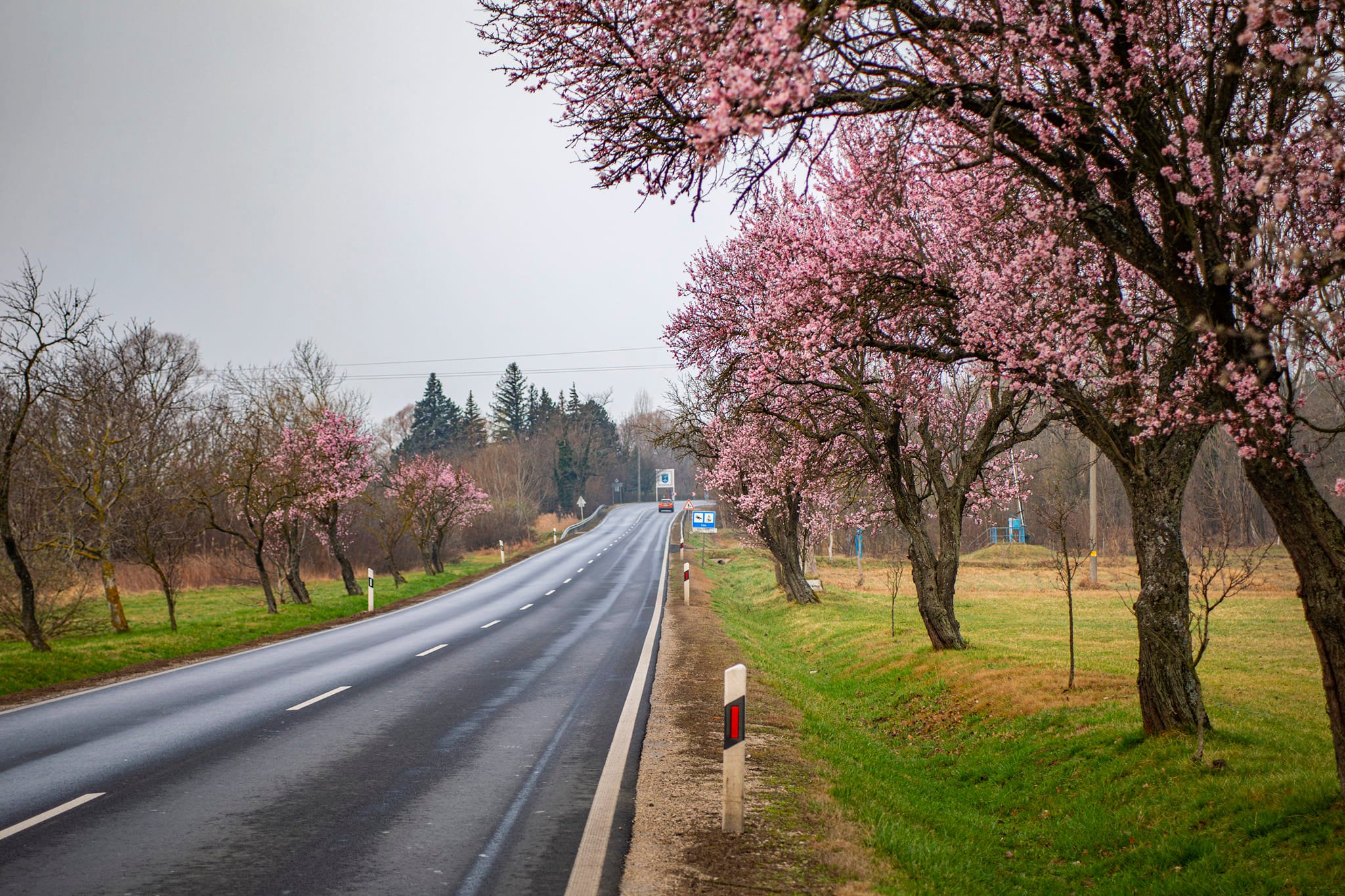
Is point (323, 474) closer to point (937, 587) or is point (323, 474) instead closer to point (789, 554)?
point (789, 554)

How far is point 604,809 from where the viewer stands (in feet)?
21.8

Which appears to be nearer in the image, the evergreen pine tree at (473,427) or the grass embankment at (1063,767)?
the grass embankment at (1063,767)

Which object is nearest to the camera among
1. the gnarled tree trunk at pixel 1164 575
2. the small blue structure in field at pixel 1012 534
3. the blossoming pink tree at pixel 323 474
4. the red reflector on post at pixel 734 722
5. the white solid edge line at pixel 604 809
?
the white solid edge line at pixel 604 809

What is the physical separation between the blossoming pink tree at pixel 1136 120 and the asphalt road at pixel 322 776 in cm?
475

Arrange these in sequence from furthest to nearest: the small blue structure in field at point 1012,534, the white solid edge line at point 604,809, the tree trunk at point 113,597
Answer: the small blue structure in field at point 1012,534, the tree trunk at point 113,597, the white solid edge line at point 604,809

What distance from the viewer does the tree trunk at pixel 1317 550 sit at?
19.0 ft

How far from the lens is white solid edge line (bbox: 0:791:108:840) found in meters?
5.91

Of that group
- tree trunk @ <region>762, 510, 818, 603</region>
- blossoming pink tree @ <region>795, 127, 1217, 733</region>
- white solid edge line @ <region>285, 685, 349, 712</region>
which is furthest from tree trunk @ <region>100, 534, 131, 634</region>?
blossoming pink tree @ <region>795, 127, 1217, 733</region>

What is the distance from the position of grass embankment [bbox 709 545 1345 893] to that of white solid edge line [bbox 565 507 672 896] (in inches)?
70.7

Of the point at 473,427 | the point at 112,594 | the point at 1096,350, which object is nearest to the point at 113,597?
the point at 112,594

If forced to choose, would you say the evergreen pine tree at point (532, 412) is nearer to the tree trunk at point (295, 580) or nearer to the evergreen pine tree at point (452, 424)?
the evergreen pine tree at point (452, 424)

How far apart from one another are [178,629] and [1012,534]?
54.4 meters

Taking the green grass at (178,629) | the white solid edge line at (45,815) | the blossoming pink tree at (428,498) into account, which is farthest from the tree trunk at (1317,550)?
the blossoming pink tree at (428,498)

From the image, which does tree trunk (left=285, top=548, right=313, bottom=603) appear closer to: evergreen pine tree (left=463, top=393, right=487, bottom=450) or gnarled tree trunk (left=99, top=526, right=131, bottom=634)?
gnarled tree trunk (left=99, top=526, right=131, bottom=634)
